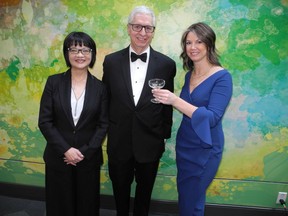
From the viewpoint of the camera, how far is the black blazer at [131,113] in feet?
6.91

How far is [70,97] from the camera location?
2043mm

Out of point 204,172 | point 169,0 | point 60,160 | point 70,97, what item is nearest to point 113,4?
point 169,0

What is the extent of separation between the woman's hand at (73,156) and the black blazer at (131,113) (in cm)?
30

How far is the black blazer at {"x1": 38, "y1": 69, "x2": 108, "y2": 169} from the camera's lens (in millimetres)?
2037

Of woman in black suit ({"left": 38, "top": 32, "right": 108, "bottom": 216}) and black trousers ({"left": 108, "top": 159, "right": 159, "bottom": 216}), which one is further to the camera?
black trousers ({"left": 108, "top": 159, "right": 159, "bottom": 216})

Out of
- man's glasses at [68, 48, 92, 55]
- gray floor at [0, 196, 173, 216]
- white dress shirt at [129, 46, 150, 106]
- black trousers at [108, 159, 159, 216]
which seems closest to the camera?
man's glasses at [68, 48, 92, 55]

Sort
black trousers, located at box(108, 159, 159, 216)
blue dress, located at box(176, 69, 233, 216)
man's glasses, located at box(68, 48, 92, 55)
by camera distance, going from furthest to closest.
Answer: black trousers, located at box(108, 159, 159, 216) < man's glasses, located at box(68, 48, 92, 55) < blue dress, located at box(176, 69, 233, 216)

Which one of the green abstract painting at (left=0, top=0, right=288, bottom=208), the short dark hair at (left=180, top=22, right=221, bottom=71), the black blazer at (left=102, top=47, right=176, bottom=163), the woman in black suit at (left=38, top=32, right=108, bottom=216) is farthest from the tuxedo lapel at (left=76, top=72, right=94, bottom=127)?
the short dark hair at (left=180, top=22, right=221, bottom=71)

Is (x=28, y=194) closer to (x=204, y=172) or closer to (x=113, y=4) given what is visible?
(x=204, y=172)

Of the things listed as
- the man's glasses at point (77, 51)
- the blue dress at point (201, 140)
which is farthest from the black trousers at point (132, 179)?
the man's glasses at point (77, 51)

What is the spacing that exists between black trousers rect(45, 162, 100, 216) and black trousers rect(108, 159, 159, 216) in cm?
20

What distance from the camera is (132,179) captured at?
8.00ft

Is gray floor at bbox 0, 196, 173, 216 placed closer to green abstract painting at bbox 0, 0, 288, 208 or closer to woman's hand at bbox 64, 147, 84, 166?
→ green abstract painting at bbox 0, 0, 288, 208

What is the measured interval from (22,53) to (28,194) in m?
1.81
